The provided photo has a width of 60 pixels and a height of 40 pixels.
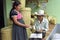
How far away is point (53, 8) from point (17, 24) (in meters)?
2.96

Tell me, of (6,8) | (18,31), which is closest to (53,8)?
(6,8)

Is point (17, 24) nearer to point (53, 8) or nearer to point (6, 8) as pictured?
point (6, 8)

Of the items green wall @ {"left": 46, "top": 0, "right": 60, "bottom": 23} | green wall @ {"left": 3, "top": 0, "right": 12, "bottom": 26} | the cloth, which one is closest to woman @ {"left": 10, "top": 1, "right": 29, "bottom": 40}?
the cloth

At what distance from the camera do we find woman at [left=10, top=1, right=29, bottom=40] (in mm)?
3931

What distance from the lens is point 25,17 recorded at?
15.4 ft

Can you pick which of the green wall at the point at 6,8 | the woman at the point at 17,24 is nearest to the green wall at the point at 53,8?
the green wall at the point at 6,8

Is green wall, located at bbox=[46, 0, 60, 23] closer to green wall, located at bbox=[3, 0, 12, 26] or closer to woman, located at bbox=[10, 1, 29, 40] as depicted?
green wall, located at bbox=[3, 0, 12, 26]

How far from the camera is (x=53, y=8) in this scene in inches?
265

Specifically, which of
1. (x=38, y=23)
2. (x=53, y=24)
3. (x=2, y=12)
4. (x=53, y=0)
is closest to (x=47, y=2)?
(x=53, y=0)

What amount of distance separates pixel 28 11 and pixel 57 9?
221 cm

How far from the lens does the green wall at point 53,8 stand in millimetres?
6699

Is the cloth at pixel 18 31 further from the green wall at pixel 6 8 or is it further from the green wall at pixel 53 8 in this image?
the green wall at pixel 53 8

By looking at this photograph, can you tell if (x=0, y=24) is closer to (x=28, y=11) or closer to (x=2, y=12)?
(x=2, y=12)

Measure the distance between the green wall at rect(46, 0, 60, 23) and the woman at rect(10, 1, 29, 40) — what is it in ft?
8.84
